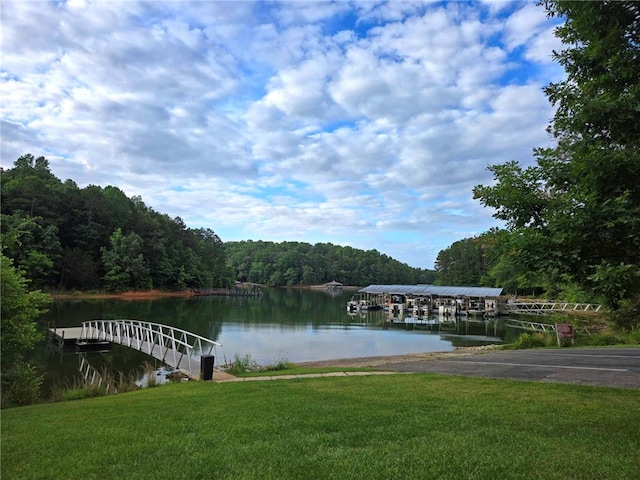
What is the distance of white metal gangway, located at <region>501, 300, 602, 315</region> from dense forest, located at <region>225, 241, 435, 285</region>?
73642 mm

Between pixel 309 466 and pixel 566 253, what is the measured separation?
3.59 meters

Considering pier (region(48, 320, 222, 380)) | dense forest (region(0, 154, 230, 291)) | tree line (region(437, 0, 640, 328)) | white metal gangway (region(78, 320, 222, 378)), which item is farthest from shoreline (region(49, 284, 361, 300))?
tree line (region(437, 0, 640, 328))

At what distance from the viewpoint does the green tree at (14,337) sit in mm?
10469

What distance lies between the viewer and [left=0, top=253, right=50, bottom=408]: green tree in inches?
412

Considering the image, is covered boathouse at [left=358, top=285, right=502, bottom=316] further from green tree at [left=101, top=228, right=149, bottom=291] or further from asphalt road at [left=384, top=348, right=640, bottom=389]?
asphalt road at [left=384, top=348, right=640, bottom=389]

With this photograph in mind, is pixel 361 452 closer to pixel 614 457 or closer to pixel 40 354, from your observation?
pixel 614 457

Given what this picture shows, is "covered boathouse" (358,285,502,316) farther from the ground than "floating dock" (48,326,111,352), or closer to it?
farther from the ground

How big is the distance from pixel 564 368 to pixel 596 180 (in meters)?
8.05

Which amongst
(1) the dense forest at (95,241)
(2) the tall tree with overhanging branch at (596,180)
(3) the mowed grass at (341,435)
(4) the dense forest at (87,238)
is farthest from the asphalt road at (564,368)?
(4) the dense forest at (87,238)

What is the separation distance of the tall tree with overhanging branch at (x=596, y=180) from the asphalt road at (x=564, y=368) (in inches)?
192

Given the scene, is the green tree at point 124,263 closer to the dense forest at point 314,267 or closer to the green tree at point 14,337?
the green tree at point 14,337

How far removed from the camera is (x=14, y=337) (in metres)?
10.7

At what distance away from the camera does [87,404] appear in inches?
338

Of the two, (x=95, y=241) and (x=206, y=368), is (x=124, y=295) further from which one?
(x=206, y=368)
